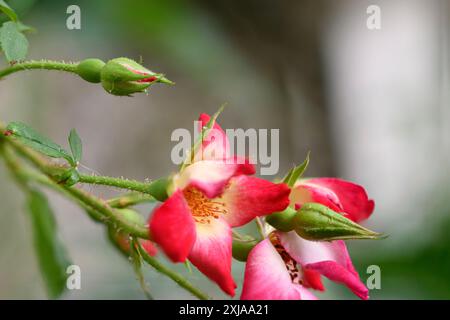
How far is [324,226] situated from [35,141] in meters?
0.23

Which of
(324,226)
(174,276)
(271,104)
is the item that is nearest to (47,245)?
(174,276)

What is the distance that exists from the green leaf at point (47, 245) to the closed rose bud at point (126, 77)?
11.6 inches

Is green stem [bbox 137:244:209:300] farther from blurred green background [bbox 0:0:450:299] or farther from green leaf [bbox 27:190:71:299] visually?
blurred green background [bbox 0:0:450:299]

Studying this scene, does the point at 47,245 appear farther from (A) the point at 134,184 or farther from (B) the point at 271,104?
(B) the point at 271,104

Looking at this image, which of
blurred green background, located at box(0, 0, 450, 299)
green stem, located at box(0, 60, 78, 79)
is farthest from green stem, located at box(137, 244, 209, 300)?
blurred green background, located at box(0, 0, 450, 299)

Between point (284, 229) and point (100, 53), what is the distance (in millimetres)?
1159

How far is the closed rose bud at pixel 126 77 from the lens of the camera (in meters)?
0.58

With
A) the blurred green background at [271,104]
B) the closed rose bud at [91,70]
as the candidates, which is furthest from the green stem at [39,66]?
the blurred green background at [271,104]

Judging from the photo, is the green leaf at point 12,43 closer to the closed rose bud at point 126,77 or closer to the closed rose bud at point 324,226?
the closed rose bud at point 126,77

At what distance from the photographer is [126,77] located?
0.59 m

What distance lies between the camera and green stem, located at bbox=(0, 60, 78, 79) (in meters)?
0.60

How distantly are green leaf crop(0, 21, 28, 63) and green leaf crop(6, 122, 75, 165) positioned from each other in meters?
0.06

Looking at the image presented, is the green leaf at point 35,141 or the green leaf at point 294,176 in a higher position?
the green leaf at point 35,141

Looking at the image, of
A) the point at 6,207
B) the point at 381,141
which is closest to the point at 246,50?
the point at 381,141
